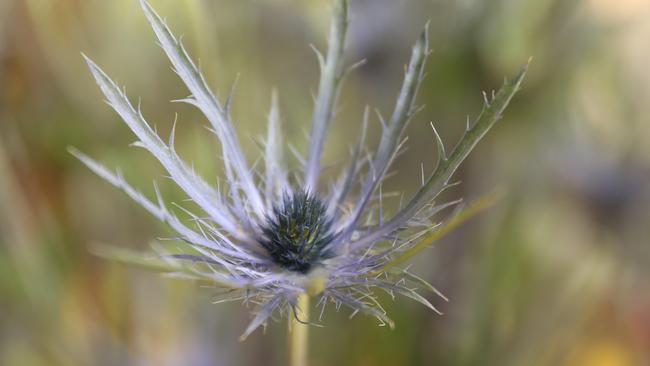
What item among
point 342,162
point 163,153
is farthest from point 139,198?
point 342,162

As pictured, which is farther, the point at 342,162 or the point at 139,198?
the point at 342,162

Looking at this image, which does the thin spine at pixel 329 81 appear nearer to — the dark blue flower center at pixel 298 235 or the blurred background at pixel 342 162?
the dark blue flower center at pixel 298 235

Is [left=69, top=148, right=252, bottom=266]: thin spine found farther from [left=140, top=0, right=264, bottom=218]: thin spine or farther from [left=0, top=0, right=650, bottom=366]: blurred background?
[left=0, top=0, right=650, bottom=366]: blurred background

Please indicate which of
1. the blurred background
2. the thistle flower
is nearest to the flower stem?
the thistle flower

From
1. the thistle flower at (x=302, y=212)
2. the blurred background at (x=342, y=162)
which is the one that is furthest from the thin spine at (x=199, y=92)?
the blurred background at (x=342, y=162)

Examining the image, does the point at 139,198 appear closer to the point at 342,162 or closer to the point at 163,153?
the point at 163,153

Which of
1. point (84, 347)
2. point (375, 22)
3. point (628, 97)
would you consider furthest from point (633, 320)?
point (84, 347)

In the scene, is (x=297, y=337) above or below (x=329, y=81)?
below
